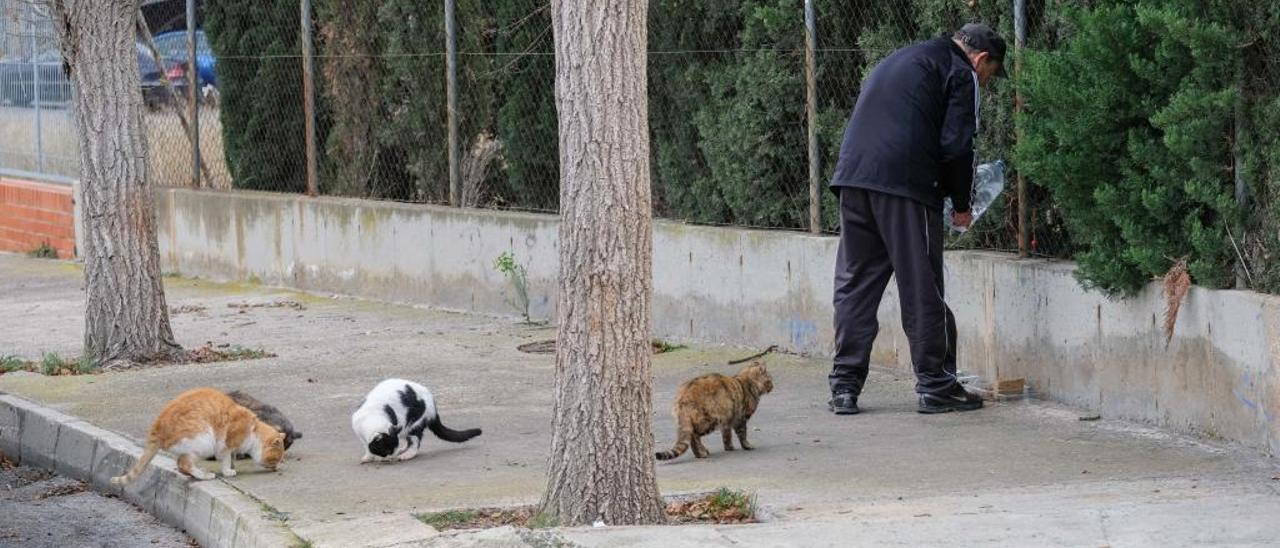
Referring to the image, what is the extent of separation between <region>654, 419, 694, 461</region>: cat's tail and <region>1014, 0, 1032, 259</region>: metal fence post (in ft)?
7.22

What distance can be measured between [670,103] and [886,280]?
3045mm

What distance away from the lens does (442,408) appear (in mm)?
9328

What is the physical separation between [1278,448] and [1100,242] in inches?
54.5

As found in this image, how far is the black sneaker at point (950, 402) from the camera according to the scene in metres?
8.71

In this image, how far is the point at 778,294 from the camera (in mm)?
10711

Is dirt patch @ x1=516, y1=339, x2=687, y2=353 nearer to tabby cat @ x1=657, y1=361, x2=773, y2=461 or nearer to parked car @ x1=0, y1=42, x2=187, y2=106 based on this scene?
tabby cat @ x1=657, y1=361, x2=773, y2=461

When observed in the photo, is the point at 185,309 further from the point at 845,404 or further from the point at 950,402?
the point at 950,402

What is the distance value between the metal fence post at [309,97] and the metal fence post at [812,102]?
5.57 metres

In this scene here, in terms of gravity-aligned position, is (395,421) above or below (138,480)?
above

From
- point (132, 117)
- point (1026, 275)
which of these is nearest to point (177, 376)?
point (132, 117)

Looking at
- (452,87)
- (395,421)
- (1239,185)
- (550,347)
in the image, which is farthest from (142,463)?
(452,87)

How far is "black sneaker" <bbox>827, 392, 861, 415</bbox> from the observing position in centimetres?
883

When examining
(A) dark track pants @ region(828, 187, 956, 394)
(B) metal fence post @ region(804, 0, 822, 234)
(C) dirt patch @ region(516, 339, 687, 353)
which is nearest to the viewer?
(A) dark track pants @ region(828, 187, 956, 394)

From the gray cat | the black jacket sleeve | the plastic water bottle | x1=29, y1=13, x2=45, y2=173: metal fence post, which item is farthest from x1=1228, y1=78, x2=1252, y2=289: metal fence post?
x1=29, y1=13, x2=45, y2=173: metal fence post
